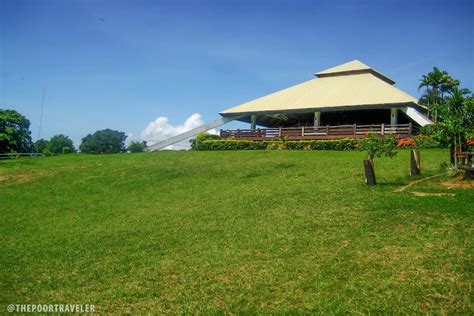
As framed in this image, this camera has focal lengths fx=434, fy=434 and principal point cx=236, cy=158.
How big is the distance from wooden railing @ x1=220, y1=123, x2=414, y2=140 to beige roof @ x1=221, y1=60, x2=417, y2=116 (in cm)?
193

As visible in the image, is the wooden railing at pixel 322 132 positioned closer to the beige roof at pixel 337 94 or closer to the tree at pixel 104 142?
the beige roof at pixel 337 94

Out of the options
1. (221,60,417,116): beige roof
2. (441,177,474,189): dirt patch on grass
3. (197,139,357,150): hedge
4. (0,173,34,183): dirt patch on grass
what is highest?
(221,60,417,116): beige roof

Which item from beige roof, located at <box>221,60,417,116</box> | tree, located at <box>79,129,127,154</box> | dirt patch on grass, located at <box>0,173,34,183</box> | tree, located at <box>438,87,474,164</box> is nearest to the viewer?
tree, located at <box>438,87,474,164</box>

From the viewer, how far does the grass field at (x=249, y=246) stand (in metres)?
7.46

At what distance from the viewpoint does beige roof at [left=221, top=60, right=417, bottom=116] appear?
34.5 meters

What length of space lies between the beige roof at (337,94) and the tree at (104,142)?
1919 inches

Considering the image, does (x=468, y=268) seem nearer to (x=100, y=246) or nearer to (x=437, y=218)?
(x=437, y=218)

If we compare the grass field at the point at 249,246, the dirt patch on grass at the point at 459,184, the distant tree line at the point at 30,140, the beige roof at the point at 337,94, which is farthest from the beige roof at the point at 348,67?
the dirt patch on grass at the point at 459,184

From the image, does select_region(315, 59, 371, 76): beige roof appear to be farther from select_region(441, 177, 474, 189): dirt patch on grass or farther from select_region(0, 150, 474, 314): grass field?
select_region(441, 177, 474, 189): dirt patch on grass

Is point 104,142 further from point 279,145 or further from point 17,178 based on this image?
point 17,178

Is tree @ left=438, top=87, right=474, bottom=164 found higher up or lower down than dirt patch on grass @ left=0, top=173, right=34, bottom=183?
higher up

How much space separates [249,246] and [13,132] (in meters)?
56.8

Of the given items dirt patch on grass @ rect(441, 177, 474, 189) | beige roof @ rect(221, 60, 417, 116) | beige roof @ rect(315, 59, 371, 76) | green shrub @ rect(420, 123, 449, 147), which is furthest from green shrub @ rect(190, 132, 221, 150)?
dirt patch on grass @ rect(441, 177, 474, 189)

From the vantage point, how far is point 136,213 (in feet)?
48.9
